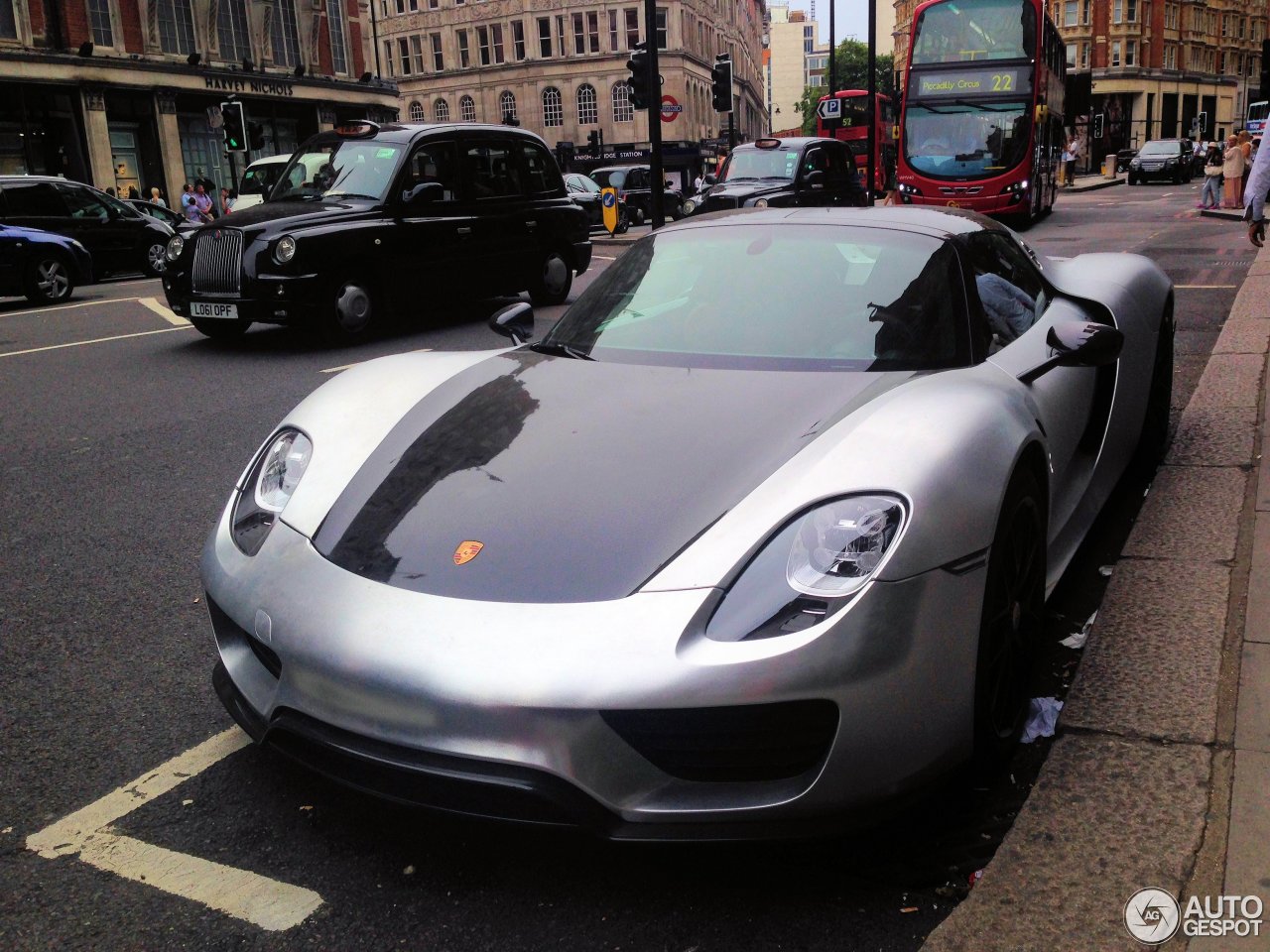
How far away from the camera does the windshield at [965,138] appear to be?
21.0m

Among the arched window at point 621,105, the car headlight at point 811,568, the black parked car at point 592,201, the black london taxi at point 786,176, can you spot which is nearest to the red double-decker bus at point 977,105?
the black london taxi at point 786,176

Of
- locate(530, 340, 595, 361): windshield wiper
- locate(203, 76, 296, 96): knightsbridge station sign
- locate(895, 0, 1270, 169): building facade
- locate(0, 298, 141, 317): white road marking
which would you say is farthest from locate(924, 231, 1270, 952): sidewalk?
locate(895, 0, 1270, 169): building facade

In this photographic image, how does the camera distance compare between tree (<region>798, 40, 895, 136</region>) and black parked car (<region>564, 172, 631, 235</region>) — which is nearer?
black parked car (<region>564, 172, 631, 235</region>)

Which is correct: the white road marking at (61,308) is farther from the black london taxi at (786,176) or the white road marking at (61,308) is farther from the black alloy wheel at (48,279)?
the black london taxi at (786,176)

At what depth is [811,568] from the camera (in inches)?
86.8

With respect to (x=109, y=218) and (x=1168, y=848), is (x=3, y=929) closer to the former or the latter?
(x=1168, y=848)

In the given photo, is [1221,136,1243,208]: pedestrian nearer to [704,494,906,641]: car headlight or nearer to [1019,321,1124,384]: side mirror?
[1019,321,1124,384]: side mirror

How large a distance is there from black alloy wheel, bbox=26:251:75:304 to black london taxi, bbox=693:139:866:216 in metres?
8.18

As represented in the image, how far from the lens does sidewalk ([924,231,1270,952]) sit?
2049 millimetres

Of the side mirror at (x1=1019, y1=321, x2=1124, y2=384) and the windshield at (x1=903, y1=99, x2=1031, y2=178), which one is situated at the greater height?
the windshield at (x1=903, y1=99, x2=1031, y2=178)

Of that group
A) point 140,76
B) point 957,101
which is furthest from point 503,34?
point 957,101

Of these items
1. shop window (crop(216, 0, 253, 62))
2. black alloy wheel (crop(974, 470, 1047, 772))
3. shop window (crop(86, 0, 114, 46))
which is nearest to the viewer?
black alloy wheel (crop(974, 470, 1047, 772))

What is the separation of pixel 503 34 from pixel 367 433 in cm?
7668

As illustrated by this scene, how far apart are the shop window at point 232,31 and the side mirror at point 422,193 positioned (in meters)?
32.4
